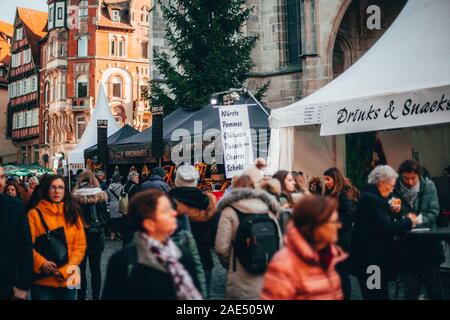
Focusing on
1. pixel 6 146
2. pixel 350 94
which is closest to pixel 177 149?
pixel 350 94

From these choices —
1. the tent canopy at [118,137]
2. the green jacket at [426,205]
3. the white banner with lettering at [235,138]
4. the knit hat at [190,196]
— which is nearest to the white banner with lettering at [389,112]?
the green jacket at [426,205]

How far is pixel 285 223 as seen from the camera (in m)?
5.40

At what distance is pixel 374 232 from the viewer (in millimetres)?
4988

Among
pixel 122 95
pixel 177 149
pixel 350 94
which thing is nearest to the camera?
pixel 350 94

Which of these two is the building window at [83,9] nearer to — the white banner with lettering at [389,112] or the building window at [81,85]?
the building window at [81,85]

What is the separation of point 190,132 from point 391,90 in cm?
548

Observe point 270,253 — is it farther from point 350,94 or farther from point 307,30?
point 307,30

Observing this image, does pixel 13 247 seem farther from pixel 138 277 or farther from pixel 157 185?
pixel 157 185

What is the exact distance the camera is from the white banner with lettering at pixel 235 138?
958 cm

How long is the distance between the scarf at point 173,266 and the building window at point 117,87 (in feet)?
146

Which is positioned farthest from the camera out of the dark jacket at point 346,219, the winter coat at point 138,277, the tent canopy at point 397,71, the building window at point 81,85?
the building window at point 81,85

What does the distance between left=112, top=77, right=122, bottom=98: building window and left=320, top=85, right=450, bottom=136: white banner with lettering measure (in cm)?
4000

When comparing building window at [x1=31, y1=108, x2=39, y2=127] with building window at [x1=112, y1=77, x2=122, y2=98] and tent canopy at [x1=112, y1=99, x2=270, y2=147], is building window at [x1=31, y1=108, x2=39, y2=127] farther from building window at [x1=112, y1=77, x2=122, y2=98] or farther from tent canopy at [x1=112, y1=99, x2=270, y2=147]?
tent canopy at [x1=112, y1=99, x2=270, y2=147]

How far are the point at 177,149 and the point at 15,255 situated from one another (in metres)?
7.84
